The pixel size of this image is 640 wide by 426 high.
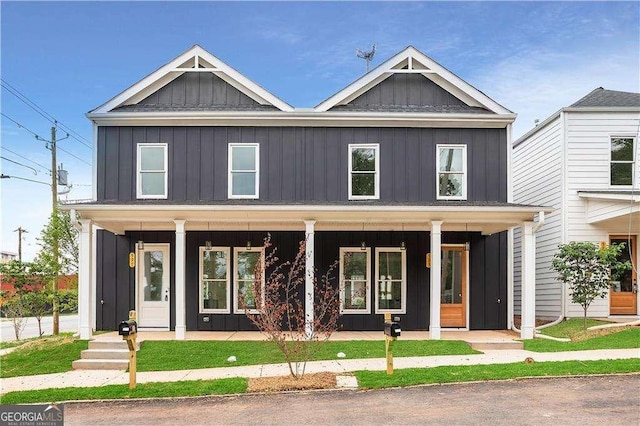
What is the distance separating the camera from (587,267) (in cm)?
1445

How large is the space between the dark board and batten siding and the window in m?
3.52

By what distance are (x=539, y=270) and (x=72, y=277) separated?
1700 cm

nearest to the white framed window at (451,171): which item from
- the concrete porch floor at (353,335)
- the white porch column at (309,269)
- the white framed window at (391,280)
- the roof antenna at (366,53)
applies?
the white framed window at (391,280)

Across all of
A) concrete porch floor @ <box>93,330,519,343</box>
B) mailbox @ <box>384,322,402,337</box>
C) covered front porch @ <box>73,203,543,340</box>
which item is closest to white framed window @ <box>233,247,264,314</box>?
concrete porch floor @ <box>93,330,519,343</box>

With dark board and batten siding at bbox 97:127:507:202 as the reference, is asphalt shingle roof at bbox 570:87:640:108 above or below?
above

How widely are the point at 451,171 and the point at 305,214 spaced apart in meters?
4.48

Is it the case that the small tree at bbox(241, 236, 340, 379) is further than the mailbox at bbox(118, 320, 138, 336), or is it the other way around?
the small tree at bbox(241, 236, 340, 379)

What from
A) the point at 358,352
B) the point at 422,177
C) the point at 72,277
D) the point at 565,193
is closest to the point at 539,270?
the point at 565,193

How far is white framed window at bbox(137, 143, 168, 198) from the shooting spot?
15453 millimetres

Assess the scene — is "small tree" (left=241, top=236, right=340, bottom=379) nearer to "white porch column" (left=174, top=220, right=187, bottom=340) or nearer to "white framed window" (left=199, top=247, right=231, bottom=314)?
"white framed window" (left=199, top=247, right=231, bottom=314)

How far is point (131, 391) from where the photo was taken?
8.85 metres

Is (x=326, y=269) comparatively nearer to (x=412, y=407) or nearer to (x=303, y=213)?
(x=303, y=213)

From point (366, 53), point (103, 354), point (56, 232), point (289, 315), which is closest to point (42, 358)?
point (103, 354)

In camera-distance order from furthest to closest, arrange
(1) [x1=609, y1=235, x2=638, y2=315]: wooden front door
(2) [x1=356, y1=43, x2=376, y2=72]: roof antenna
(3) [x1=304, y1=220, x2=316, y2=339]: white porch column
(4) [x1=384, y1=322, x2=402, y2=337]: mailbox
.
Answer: (2) [x1=356, y1=43, x2=376, y2=72]: roof antenna → (1) [x1=609, y1=235, x2=638, y2=315]: wooden front door → (3) [x1=304, y1=220, x2=316, y2=339]: white porch column → (4) [x1=384, y1=322, x2=402, y2=337]: mailbox
